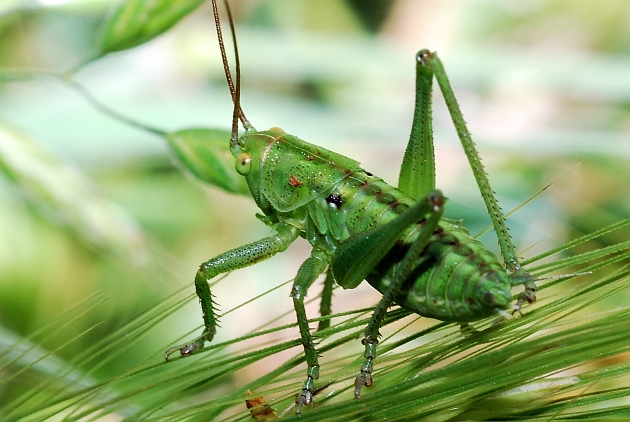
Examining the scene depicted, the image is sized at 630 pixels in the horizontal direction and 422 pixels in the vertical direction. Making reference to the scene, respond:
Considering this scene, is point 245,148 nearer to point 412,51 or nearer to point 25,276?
point 25,276

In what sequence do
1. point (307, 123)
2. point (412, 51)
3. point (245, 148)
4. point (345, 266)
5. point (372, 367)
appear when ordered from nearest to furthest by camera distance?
point (372, 367) → point (345, 266) → point (245, 148) → point (307, 123) → point (412, 51)

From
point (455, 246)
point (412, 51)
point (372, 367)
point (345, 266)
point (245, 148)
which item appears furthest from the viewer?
point (412, 51)

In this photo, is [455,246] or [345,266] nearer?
[455,246]

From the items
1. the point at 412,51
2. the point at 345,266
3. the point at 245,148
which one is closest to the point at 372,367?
the point at 345,266

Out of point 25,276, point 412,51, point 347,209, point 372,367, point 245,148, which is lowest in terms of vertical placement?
point 372,367

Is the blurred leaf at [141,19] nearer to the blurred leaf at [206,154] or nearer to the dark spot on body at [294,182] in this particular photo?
the blurred leaf at [206,154]

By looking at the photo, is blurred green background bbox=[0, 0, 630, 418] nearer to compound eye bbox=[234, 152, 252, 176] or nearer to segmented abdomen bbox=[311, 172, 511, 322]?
compound eye bbox=[234, 152, 252, 176]

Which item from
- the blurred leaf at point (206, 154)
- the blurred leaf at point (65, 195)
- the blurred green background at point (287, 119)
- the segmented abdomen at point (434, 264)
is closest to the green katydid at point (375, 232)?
the segmented abdomen at point (434, 264)

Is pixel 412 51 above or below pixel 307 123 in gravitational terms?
above
